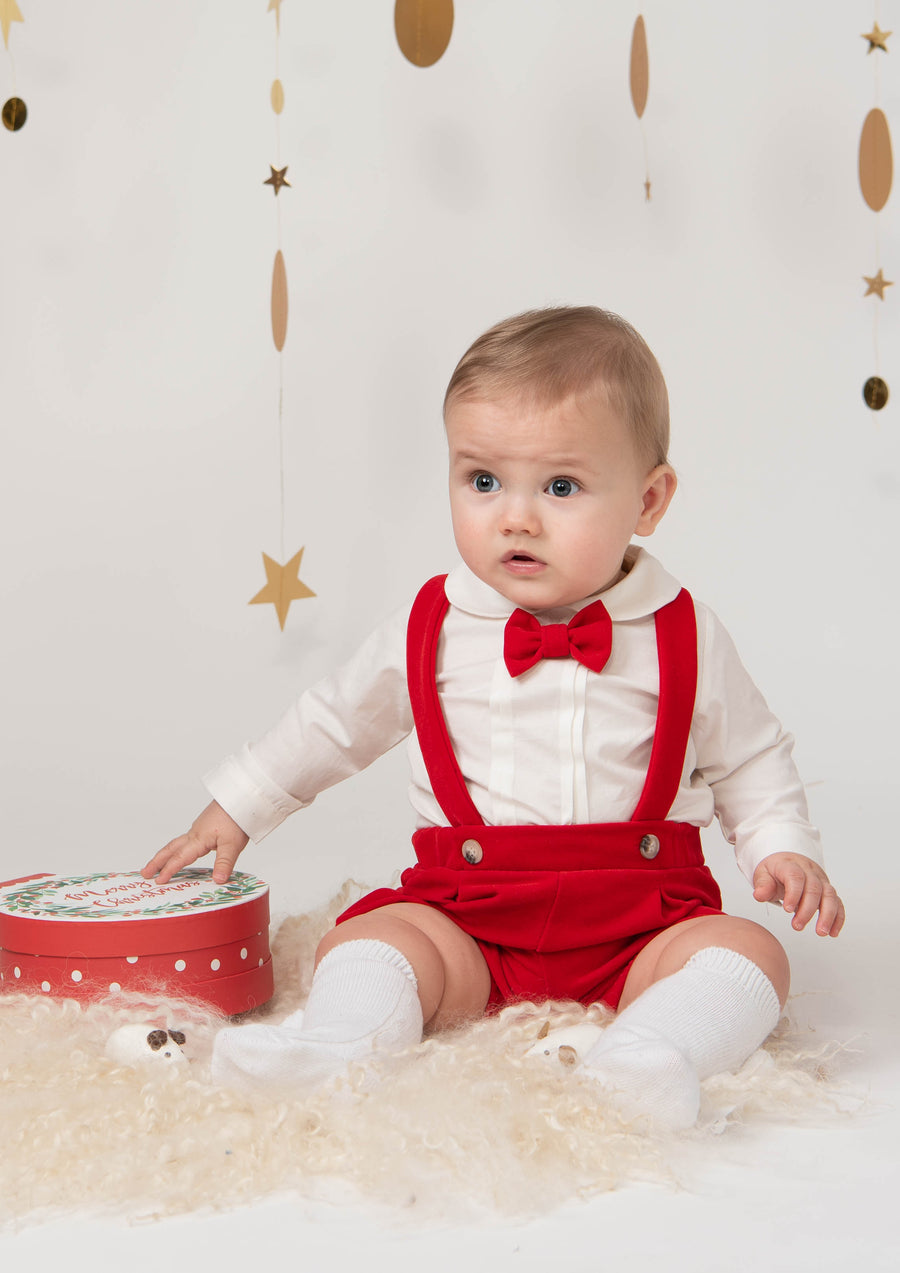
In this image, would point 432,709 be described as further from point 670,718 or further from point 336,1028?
point 336,1028

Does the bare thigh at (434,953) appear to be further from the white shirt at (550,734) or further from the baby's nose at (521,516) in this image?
the baby's nose at (521,516)

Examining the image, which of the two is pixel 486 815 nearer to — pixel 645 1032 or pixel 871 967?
pixel 645 1032

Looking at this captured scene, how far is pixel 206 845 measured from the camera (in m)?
1.64

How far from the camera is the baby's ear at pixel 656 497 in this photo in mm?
1527

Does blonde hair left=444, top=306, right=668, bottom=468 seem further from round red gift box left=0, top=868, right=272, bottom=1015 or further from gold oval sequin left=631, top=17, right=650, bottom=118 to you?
gold oval sequin left=631, top=17, right=650, bottom=118

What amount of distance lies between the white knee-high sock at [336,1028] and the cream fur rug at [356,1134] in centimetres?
2

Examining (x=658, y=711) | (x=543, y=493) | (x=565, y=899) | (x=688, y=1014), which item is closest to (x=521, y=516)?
(x=543, y=493)

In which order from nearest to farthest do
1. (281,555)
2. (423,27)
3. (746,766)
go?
(746,766) < (423,27) < (281,555)

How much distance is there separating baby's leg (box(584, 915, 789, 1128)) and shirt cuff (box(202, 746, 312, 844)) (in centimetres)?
43

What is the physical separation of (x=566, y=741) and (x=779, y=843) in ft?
0.75

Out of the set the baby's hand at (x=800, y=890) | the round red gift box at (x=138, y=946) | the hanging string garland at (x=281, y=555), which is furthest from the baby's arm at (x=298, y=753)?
the hanging string garland at (x=281, y=555)

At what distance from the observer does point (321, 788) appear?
169 cm

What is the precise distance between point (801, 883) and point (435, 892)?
1.14 ft

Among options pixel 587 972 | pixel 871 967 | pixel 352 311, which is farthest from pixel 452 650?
pixel 352 311
